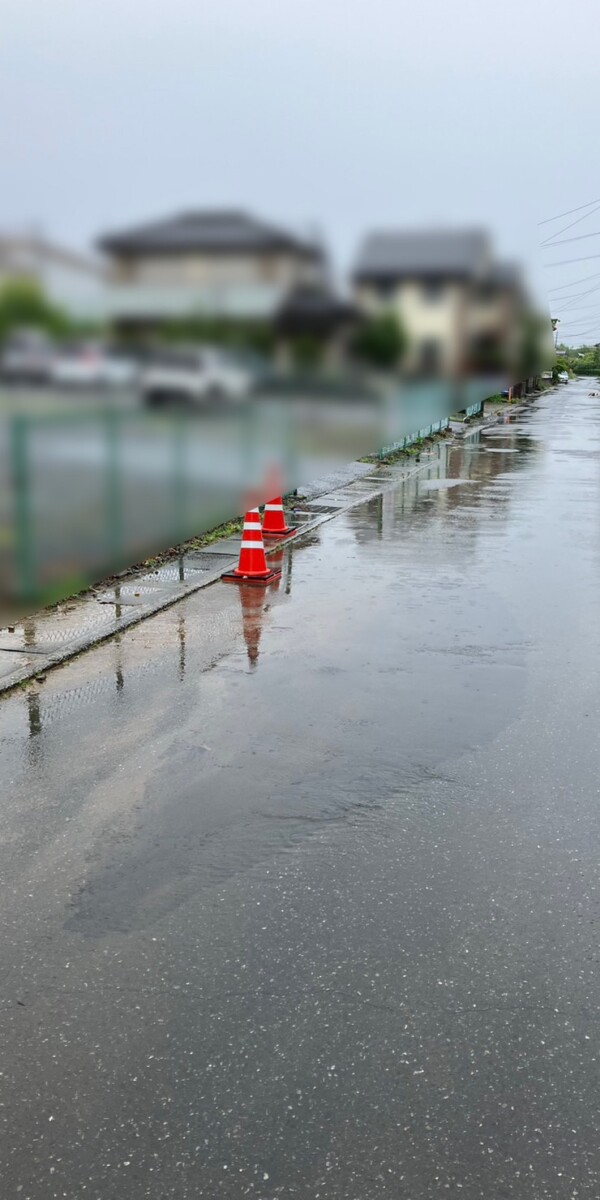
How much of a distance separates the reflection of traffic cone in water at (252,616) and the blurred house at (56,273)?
9.60 feet

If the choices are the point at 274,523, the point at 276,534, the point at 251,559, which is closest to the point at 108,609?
the point at 251,559

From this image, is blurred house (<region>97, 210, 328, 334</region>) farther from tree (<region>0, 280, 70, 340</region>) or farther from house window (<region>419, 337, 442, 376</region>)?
house window (<region>419, 337, 442, 376</region>)

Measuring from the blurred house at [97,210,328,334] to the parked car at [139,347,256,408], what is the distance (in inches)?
17.1

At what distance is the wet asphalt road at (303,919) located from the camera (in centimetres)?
312

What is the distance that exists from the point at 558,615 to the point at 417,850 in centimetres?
503

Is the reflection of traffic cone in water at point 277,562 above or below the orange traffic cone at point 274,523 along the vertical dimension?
below

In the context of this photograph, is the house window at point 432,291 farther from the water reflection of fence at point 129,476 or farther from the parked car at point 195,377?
the parked car at point 195,377

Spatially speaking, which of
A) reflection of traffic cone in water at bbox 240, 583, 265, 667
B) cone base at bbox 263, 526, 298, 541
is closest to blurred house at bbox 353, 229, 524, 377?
cone base at bbox 263, 526, 298, 541

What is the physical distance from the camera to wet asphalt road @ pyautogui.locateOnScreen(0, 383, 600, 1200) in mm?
3115

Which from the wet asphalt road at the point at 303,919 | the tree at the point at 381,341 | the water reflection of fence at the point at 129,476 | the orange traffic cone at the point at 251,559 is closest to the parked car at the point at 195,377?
the water reflection of fence at the point at 129,476

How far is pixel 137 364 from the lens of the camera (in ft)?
32.6

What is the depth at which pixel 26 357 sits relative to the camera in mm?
7621

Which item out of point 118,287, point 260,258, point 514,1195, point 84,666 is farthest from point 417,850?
point 260,258

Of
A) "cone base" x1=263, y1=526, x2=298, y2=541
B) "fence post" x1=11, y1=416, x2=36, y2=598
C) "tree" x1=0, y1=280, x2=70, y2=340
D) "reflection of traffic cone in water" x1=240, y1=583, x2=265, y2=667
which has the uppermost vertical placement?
"tree" x1=0, y1=280, x2=70, y2=340
